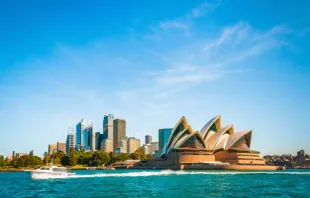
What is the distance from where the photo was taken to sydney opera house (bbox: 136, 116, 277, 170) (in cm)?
12925

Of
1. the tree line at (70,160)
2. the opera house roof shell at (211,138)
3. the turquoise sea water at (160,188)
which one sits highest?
the opera house roof shell at (211,138)

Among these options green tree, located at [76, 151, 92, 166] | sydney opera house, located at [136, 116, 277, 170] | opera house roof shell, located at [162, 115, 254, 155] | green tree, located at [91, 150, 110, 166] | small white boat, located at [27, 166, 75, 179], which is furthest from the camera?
green tree, located at [76, 151, 92, 166]

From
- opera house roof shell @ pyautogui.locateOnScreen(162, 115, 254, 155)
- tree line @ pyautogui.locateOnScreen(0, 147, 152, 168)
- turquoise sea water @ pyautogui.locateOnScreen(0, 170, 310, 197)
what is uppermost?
opera house roof shell @ pyautogui.locateOnScreen(162, 115, 254, 155)

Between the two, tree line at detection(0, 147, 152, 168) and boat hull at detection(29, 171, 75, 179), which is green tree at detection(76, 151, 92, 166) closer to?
tree line at detection(0, 147, 152, 168)

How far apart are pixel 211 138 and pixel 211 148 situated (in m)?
3.84

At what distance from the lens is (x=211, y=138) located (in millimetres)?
135875

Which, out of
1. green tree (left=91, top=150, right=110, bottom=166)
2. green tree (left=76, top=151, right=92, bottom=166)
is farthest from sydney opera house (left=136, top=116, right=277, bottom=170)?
green tree (left=76, top=151, right=92, bottom=166)

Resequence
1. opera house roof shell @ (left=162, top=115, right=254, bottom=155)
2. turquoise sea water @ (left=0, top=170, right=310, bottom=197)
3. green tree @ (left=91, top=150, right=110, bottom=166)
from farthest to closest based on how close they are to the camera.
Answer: green tree @ (left=91, top=150, right=110, bottom=166) < opera house roof shell @ (left=162, top=115, right=254, bottom=155) < turquoise sea water @ (left=0, top=170, right=310, bottom=197)

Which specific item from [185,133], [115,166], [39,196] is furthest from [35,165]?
[39,196]

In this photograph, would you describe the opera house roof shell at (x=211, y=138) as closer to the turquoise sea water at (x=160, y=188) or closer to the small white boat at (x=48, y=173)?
the small white boat at (x=48, y=173)

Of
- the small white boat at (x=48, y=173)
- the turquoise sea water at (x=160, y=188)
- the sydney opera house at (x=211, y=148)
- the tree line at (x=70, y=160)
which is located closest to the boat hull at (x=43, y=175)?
the small white boat at (x=48, y=173)

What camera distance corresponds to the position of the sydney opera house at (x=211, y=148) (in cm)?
12925

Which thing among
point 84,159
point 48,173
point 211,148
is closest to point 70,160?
point 84,159

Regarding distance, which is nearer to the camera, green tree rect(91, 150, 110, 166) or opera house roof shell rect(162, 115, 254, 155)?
opera house roof shell rect(162, 115, 254, 155)
